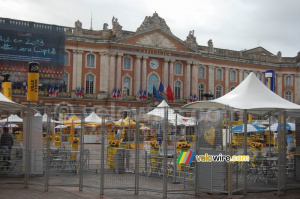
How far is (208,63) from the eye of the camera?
52.0 metres

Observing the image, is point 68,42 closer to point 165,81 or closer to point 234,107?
point 165,81

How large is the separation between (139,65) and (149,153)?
34163mm

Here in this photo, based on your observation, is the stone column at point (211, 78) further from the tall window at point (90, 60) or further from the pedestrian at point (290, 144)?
the pedestrian at point (290, 144)

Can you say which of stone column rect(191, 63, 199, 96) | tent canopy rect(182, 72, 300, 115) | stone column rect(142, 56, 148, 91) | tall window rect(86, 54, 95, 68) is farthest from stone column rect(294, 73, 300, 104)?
tent canopy rect(182, 72, 300, 115)

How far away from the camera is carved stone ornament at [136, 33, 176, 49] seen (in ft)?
154

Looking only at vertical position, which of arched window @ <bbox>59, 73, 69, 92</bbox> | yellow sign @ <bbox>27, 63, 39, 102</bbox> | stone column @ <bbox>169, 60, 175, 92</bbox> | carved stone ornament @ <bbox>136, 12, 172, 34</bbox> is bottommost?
yellow sign @ <bbox>27, 63, 39, 102</bbox>

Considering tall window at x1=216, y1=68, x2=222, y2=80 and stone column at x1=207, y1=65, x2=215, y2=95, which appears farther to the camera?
tall window at x1=216, y1=68, x2=222, y2=80

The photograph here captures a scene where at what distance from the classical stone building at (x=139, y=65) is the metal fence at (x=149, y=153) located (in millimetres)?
28959

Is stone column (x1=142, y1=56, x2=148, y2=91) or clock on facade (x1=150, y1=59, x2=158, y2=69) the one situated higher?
clock on facade (x1=150, y1=59, x2=158, y2=69)

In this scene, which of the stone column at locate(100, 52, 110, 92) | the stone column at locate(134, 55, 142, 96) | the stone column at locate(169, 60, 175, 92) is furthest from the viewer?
the stone column at locate(169, 60, 175, 92)

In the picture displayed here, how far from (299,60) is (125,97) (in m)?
25.5

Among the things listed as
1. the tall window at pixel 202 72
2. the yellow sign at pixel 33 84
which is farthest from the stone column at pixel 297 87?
the yellow sign at pixel 33 84

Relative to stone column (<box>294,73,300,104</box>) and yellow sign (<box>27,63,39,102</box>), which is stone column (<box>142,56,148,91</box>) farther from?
yellow sign (<box>27,63,39,102</box>)

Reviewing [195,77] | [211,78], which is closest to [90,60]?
[195,77]
